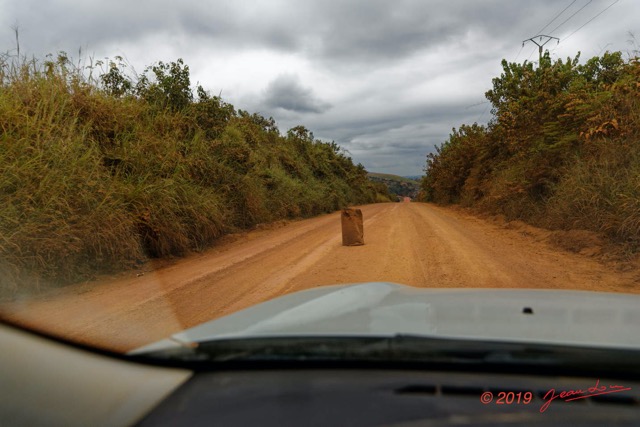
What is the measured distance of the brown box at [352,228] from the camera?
32.9ft

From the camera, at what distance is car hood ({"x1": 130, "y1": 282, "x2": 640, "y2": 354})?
1.78m

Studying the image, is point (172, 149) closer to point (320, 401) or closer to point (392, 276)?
point (392, 276)

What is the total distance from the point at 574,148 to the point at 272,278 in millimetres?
9633

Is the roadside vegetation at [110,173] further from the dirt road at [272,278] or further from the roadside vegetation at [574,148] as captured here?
the roadside vegetation at [574,148]

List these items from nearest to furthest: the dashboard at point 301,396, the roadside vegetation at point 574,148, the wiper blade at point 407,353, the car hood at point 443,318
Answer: the dashboard at point 301,396 < the wiper blade at point 407,353 < the car hood at point 443,318 < the roadside vegetation at point 574,148

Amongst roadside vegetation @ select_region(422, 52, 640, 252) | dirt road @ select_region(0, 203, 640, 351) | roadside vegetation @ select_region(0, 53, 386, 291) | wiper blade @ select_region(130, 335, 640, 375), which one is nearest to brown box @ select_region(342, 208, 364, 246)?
dirt road @ select_region(0, 203, 640, 351)

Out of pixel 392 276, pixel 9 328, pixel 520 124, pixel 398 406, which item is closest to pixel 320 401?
pixel 398 406

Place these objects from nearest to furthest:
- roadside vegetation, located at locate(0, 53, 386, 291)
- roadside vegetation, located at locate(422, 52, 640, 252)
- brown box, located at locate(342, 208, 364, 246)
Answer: roadside vegetation, located at locate(0, 53, 386, 291)
roadside vegetation, located at locate(422, 52, 640, 252)
brown box, located at locate(342, 208, 364, 246)

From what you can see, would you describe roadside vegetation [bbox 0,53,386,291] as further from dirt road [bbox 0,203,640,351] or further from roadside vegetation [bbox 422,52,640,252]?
roadside vegetation [bbox 422,52,640,252]

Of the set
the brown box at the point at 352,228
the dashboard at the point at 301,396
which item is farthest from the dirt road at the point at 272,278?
the dashboard at the point at 301,396

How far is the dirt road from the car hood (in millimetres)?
1639

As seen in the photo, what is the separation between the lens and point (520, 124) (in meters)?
15.4

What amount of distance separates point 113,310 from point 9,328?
3.33 meters

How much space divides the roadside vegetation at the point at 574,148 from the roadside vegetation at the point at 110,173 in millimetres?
8609
